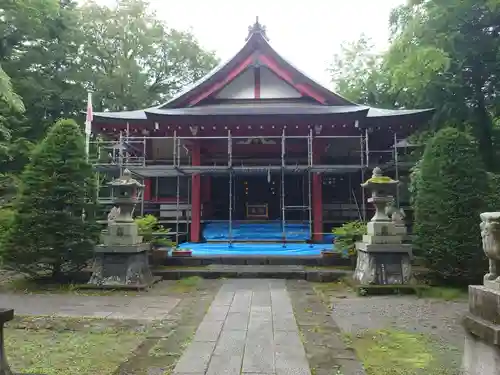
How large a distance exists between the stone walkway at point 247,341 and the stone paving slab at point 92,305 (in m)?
0.94

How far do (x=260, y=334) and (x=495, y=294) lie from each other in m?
2.69

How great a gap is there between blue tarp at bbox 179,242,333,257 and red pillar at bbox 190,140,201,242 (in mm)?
835

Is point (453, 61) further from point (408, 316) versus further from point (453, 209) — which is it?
point (408, 316)

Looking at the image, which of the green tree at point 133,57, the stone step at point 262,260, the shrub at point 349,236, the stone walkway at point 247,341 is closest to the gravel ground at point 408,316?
the stone walkway at point 247,341

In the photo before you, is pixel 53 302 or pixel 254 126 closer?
pixel 53 302

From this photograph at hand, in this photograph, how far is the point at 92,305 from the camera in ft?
22.0

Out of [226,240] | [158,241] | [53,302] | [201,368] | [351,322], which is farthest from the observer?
[226,240]

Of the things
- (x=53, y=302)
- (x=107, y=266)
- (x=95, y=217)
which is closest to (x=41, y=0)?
(x=95, y=217)

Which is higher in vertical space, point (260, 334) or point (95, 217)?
point (95, 217)

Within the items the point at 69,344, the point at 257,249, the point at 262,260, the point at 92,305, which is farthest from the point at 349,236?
the point at 69,344

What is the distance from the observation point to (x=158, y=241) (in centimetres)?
1025

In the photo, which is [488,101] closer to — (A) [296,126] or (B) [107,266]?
(A) [296,126]

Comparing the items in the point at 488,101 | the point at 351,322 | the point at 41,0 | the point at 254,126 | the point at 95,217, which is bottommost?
the point at 351,322

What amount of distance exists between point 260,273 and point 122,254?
3.15m
